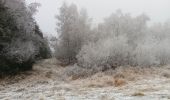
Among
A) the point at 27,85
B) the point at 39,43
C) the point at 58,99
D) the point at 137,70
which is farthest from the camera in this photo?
the point at 39,43

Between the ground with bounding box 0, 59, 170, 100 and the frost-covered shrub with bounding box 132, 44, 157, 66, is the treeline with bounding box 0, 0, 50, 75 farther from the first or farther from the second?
the frost-covered shrub with bounding box 132, 44, 157, 66

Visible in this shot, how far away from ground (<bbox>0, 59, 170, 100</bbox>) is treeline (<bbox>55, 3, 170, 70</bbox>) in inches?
89.2

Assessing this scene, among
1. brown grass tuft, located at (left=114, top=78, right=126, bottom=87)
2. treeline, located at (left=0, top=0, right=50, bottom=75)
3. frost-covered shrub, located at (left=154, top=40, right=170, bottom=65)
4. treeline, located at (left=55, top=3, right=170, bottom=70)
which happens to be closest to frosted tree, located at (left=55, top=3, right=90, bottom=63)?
treeline, located at (left=55, top=3, right=170, bottom=70)

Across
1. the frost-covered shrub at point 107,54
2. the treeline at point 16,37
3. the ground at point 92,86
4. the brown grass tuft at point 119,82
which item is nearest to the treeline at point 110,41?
the frost-covered shrub at point 107,54

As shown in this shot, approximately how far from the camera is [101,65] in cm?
3622

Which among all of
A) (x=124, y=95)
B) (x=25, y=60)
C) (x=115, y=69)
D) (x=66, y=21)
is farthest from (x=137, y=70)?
(x=66, y=21)

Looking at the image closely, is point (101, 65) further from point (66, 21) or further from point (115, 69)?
point (66, 21)

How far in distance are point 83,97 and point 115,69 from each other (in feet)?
44.4

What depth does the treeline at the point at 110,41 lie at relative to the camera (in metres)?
37.8

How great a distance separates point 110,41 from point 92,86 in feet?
42.7

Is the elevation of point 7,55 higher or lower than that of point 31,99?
higher

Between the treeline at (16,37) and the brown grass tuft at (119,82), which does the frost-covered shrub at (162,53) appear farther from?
the treeline at (16,37)

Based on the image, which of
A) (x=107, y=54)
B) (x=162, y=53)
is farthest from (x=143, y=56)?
(x=162, y=53)

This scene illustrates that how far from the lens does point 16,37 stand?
116 feet
